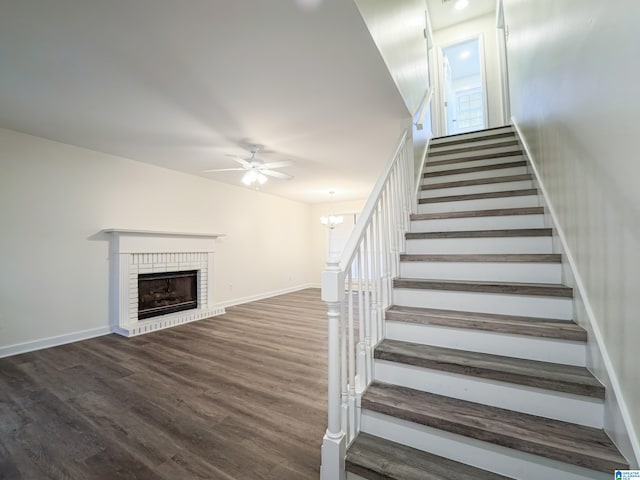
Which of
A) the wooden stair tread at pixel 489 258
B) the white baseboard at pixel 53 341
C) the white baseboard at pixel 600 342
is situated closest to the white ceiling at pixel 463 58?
the white baseboard at pixel 600 342

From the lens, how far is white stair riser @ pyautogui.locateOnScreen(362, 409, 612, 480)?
1114 millimetres

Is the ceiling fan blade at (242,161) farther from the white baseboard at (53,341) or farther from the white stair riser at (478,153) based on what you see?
the white baseboard at (53,341)

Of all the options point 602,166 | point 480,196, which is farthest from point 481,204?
point 602,166

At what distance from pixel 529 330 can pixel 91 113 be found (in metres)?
4.03

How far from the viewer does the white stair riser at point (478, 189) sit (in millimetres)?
2596

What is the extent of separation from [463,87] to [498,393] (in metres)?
6.54

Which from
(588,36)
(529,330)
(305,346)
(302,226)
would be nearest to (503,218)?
(529,330)

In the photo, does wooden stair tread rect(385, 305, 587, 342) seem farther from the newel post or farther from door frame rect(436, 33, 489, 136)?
door frame rect(436, 33, 489, 136)

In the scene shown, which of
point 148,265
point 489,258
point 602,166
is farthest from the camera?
point 148,265

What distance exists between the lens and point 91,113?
270cm

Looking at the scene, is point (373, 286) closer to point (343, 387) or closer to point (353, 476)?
point (343, 387)

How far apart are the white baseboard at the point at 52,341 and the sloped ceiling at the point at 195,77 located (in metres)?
2.44

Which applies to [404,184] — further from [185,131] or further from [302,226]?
[302,226]

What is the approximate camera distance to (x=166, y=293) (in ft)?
14.8
